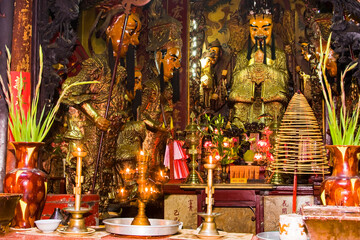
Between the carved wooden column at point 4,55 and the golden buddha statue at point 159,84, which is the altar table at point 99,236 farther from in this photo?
the golden buddha statue at point 159,84

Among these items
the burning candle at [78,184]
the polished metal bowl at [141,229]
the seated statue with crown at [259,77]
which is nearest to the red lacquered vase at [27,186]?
the burning candle at [78,184]

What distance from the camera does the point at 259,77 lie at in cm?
751

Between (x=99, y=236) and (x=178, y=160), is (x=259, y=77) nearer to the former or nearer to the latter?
(x=178, y=160)

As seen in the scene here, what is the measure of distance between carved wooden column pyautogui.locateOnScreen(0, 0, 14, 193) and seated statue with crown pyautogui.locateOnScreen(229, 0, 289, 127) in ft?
15.9

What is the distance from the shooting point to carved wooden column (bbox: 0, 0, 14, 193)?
8.98ft

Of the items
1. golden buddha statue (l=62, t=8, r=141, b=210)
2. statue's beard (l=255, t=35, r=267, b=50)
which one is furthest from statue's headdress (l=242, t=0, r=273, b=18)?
golden buddha statue (l=62, t=8, r=141, b=210)

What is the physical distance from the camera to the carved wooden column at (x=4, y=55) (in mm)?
2736

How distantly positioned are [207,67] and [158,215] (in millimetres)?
2859

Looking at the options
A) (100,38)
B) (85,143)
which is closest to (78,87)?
(85,143)

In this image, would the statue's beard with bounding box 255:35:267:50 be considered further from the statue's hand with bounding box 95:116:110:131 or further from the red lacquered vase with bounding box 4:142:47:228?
the red lacquered vase with bounding box 4:142:47:228

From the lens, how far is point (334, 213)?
55.6 inches

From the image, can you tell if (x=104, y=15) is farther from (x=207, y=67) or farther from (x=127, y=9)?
(x=207, y=67)

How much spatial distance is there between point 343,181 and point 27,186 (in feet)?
4.56

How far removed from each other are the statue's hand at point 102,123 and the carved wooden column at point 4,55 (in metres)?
1.53
